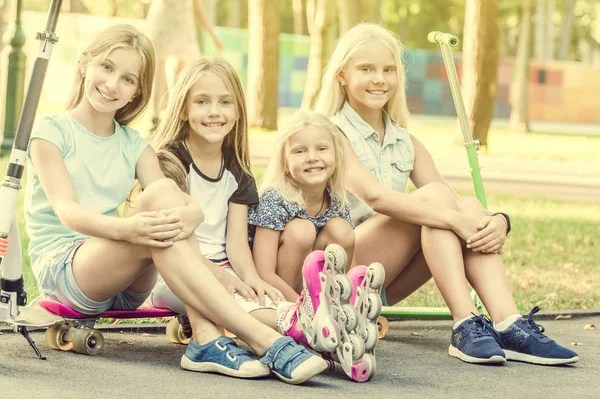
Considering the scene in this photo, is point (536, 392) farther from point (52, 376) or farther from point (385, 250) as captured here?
point (52, 376)

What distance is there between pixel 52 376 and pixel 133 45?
4.03ft

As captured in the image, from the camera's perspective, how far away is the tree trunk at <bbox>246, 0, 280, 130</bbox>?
19062mm

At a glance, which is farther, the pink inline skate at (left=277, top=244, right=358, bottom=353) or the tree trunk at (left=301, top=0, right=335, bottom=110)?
the tree trunk at (left=301, top=0, right=335, bottom=110)

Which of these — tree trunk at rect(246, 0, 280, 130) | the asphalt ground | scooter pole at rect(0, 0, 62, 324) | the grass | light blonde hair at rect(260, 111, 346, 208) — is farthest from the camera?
tree trunk at rect(246, 0, 280, 130)

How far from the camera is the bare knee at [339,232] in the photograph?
4371mm

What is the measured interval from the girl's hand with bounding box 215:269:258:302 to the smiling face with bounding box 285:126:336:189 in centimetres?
48

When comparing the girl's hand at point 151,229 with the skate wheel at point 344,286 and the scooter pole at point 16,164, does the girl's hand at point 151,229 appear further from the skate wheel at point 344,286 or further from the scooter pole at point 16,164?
the skate wheel at point 344,286

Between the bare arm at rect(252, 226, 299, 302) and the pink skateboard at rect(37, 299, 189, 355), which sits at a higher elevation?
the bare arm at rect(252, 226, 299, 302)

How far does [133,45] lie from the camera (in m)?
4.18

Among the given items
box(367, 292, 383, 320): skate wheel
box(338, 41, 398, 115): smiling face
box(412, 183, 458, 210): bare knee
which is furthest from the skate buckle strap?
box(338, 41, 398, 115): smiling face

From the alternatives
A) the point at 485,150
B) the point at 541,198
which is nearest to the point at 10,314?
the point at 541,198

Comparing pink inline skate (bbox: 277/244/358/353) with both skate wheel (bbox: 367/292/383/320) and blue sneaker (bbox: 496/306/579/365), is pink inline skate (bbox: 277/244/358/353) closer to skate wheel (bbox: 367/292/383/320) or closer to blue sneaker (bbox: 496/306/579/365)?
skate wheel (bbox: 367/292/383/320)

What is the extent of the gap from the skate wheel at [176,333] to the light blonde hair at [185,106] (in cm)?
59

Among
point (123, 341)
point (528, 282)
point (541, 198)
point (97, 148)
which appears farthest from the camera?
point (541, 198)
